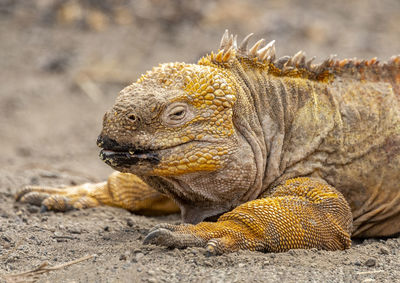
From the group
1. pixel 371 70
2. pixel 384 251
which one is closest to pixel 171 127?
pixel 384 251

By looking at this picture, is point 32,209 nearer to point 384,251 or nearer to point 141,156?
point 141,156

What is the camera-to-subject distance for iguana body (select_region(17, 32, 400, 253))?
5.64m

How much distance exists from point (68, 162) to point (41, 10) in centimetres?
829

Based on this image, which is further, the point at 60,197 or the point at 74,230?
the point at 60,197

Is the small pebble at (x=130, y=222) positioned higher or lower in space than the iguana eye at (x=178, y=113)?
lower

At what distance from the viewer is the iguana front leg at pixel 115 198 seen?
7508 millimetres

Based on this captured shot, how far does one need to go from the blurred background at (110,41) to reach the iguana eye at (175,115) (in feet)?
24.4

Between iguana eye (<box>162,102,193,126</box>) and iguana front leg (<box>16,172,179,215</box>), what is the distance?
1.92 meters

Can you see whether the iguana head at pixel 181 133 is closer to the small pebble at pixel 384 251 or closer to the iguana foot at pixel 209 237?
the iguana foot at pixel 209 237

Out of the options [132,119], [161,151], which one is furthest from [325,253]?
[132,119]

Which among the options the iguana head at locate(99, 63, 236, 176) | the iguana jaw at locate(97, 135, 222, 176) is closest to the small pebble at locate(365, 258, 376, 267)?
the iguana head at locate(99, 63, 236, 176)

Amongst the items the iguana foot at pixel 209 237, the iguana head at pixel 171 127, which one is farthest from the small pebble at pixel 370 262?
the iguana head at pixel 171 127

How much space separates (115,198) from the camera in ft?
25.0

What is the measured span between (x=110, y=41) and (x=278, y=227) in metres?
13.0
